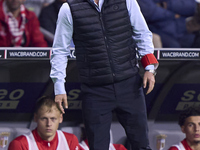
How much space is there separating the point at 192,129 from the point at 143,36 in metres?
1.52

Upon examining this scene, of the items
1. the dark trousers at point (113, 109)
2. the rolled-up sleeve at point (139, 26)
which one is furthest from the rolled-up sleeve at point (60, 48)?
the rolled-up sleeve at point (139, 26)

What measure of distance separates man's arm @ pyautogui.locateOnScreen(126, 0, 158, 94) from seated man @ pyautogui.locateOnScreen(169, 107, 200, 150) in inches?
53.3

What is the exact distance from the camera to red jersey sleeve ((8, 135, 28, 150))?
3951 mm

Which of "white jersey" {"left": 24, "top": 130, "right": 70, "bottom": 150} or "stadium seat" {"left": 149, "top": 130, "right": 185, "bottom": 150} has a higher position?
"white jersey" {"left": 24, "top": 130, "right": 70, "bottom": 150}

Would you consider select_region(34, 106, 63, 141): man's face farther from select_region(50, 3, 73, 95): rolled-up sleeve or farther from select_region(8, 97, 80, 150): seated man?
select_region(50, 3, 73, 95): rolled-up sleeve

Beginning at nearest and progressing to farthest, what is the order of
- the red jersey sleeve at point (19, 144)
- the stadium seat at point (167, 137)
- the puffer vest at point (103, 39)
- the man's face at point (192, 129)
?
the puffer vest at point (103, 39)
the red jersey sleeve at point (19, 144)
the man's face at point (192, 129)
the stadium seat at point (167, 137)

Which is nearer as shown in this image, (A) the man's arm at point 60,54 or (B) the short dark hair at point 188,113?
(A) the man's arm at point 60,54

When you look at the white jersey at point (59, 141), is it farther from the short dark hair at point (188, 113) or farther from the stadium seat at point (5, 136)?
the short dark hair at point (188, 113)

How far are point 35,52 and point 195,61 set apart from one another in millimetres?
1526

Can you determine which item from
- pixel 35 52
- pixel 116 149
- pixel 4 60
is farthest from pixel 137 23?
pixel 116 149

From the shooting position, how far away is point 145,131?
2.99 m

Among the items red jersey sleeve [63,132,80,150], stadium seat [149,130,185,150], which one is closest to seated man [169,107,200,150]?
stadium seat [149,130,185,150]

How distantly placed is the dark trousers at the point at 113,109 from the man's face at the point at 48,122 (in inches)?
41.7

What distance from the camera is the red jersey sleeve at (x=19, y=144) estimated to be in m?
3.95
